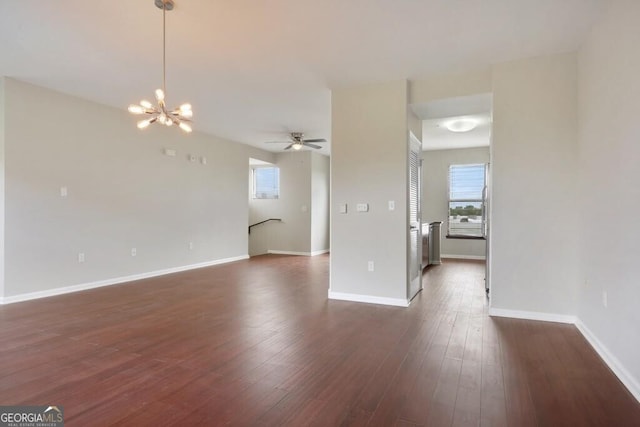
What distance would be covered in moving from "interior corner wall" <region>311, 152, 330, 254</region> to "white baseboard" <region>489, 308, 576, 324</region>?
5832 mm

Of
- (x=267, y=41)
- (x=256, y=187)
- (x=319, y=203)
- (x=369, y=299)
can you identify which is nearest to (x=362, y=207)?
(x=369, y=299)

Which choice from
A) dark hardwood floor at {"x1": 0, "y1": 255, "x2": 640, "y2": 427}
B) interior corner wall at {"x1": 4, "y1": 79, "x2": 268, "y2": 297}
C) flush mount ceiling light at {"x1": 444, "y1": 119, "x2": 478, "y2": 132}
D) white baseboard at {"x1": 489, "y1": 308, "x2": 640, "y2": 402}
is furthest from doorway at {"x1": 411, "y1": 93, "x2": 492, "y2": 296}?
interior corner wall at {"x1": 4, "y1": 79, "x2": 268, "y2": 297}

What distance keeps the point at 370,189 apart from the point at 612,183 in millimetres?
2323

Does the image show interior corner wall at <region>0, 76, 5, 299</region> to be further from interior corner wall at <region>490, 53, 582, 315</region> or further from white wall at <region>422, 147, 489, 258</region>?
white wall at <region>422, 147, 489, 258</region>

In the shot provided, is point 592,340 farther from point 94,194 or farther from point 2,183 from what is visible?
point 2,183

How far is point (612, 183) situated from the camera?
259 cm

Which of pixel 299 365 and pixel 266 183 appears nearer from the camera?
pixel 299 365

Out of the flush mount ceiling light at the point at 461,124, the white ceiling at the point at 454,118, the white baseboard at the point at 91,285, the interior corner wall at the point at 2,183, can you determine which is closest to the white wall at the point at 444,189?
the white ceiling at the point at 454,118

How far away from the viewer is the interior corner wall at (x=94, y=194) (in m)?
4.33

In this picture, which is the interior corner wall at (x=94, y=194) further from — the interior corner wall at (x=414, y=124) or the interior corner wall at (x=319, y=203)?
the interior corner wall at (x=414, y=124)

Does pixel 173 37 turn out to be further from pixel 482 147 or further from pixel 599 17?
pixel 482 147

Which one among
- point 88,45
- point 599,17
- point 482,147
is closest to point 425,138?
point 482,147

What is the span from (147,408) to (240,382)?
0.54 metres

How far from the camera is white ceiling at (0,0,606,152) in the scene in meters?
2.76
